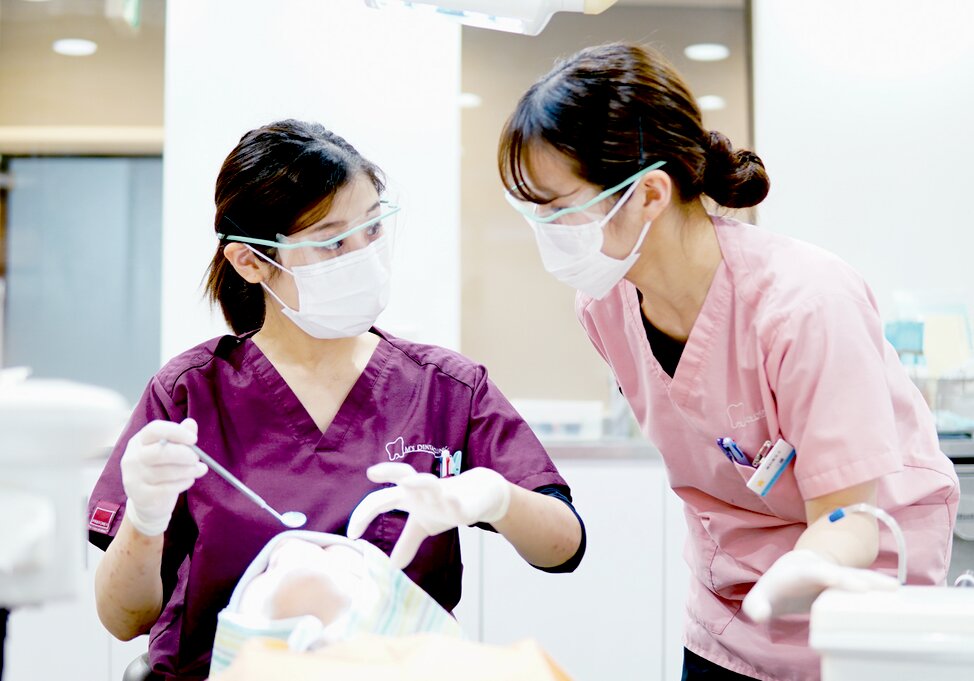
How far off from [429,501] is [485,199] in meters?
2.71

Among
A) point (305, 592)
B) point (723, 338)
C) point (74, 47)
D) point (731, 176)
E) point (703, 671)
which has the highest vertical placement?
point (74, 47)

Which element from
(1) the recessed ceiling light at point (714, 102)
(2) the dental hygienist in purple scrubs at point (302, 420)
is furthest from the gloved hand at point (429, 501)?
(1) the recessed ceiling light at point (714, 102)

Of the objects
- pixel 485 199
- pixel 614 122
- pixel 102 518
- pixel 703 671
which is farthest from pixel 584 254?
pixel 485 199

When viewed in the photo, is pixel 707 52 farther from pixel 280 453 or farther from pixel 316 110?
pixel 280 453

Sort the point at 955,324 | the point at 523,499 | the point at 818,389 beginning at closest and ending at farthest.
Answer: the point at 818,389
the point at 523,499
the point at 955,324

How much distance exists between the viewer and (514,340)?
3.74 meters

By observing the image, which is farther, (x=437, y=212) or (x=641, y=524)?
(x=437, y=212)

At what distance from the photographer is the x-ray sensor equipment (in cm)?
83

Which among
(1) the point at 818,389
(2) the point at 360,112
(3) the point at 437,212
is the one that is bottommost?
(1) the point at 818,389

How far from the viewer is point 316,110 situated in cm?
277

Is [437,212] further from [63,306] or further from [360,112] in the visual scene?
[63,306]

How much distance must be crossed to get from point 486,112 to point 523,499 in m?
2.69

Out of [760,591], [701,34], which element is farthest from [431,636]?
[701,34]

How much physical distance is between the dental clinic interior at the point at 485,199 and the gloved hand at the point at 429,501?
0.57 ft
